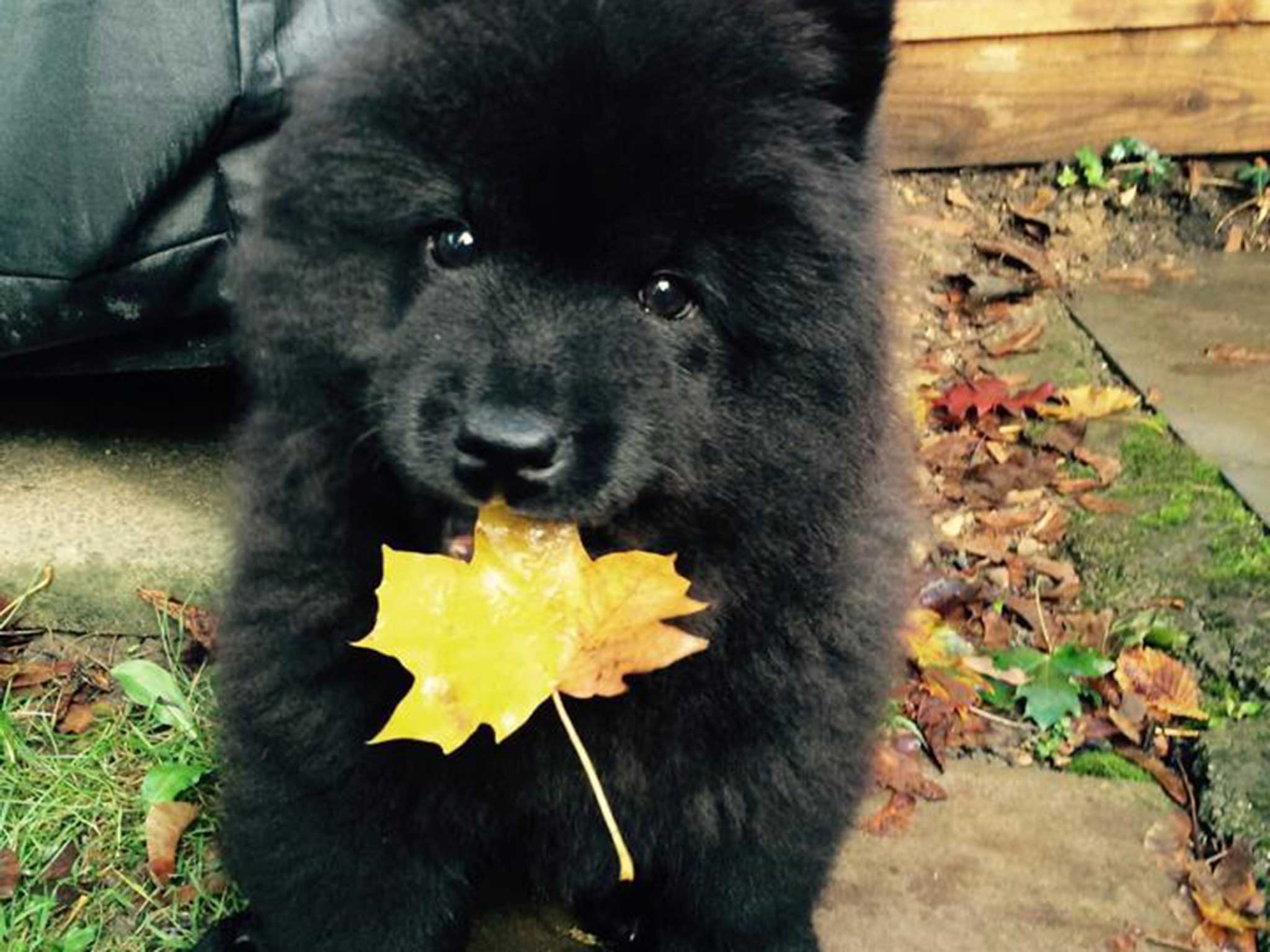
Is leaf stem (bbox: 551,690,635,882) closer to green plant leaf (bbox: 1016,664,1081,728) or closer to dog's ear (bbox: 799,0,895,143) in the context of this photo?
dog's ear (bbox: 799,0,895,143)

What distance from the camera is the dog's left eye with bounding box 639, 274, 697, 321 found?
1.79 metres

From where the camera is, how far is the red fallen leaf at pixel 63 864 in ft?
8.19

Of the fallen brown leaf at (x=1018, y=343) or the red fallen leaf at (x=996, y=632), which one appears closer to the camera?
the red fallen leaf at (x=996, y=632)

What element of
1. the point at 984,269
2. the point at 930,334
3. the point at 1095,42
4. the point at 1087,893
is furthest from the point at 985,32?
the point at 1087,893

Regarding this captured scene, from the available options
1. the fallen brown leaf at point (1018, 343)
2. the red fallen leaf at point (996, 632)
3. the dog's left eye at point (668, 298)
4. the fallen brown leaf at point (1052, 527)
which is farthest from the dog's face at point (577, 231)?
the fallen brown leaf at point (1018, 343)

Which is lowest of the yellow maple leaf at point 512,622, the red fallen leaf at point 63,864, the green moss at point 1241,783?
the red fallen leaf at point 63,864

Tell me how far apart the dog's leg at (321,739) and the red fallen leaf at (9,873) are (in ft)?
1.80

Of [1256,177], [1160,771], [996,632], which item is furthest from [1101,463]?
[1256,177]

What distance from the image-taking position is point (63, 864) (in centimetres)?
252

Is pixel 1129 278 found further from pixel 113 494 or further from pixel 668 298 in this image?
pixel 668 298

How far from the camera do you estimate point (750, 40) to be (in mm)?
1779

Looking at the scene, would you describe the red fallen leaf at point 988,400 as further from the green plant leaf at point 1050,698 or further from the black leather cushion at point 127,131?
the black leather cushion at point 127,131

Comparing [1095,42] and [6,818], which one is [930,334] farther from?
[6,818]

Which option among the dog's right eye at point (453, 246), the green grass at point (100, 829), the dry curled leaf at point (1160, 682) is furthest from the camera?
the dry curled leaf at point (1160, 682)
